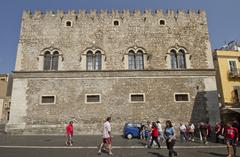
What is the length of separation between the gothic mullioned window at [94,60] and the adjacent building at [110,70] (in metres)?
0.09

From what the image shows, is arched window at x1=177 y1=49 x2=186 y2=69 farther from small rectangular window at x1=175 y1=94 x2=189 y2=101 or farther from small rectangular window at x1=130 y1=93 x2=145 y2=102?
small rectangular window at x1=130 y1=93 x2=145 y2=102

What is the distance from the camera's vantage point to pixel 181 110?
1952 cm

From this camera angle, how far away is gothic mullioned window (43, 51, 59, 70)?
2089cm

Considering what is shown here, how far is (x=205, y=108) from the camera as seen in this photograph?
64.6 feet

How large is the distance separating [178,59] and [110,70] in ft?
20.1

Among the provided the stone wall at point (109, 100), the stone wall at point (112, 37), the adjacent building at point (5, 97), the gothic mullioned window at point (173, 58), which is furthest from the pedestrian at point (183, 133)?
the adjacent building at point (5, 97)

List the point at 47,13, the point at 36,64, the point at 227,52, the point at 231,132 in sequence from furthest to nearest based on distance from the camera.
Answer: the point at 227,52, the point at 47,13, the point at 36,64, the point at 231,132

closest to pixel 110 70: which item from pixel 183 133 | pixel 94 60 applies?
pixel 94 60

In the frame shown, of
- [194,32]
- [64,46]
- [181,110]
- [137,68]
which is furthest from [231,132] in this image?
[64,46]

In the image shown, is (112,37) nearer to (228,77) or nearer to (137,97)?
(137,97)

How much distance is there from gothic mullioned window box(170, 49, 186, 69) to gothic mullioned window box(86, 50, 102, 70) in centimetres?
638

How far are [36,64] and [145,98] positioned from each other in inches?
387

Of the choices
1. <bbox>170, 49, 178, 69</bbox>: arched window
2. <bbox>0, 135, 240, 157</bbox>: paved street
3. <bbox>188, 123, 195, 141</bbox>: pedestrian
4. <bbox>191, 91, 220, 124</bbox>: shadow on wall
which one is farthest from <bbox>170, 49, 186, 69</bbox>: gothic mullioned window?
<bbox>0, 135, 240, 157</bbox>: paved street

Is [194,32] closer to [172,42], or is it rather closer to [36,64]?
[172,42]
